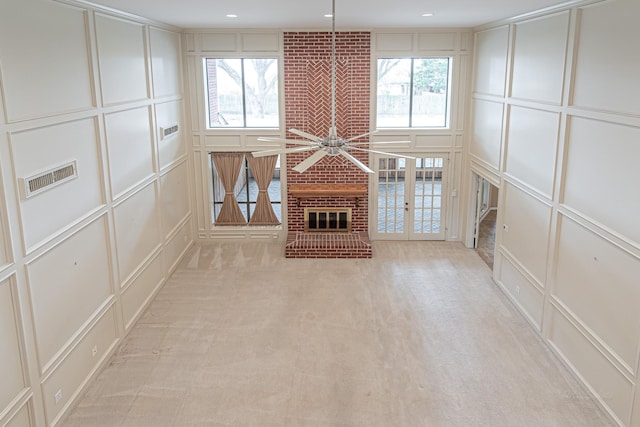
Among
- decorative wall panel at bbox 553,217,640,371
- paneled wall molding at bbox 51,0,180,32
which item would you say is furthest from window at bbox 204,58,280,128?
decorative wall panel at bbox 553,217,640,371

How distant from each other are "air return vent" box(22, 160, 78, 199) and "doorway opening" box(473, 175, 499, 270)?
24.4ft

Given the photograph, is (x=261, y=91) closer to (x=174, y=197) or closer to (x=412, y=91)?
(x=174, y=197)

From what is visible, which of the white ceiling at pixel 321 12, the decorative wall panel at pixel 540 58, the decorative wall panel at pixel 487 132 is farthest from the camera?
the decorative wall panel at pixel 487 132

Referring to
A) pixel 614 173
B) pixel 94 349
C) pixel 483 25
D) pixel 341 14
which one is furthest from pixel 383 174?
pixel 94 349

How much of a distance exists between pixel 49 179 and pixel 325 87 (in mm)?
6515

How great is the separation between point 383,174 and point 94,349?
685 cm

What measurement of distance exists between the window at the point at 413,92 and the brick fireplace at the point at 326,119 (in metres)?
0.44

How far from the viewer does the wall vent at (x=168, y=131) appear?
9078 millimetres

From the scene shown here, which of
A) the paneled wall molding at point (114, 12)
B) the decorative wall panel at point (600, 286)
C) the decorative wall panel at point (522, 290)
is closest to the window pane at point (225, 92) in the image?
the paneled wall molding at point (114, 12)

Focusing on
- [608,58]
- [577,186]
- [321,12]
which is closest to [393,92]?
[321,12]

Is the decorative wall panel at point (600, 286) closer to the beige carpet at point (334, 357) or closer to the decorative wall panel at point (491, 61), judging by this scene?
the beige carpet at point (334, 357)

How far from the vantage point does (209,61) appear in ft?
35.7

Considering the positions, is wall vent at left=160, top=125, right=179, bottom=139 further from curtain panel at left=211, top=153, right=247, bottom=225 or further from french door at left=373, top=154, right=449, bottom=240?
french door at left=373, top=154, right=449, bottom=240

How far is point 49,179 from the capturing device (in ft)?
17.2
